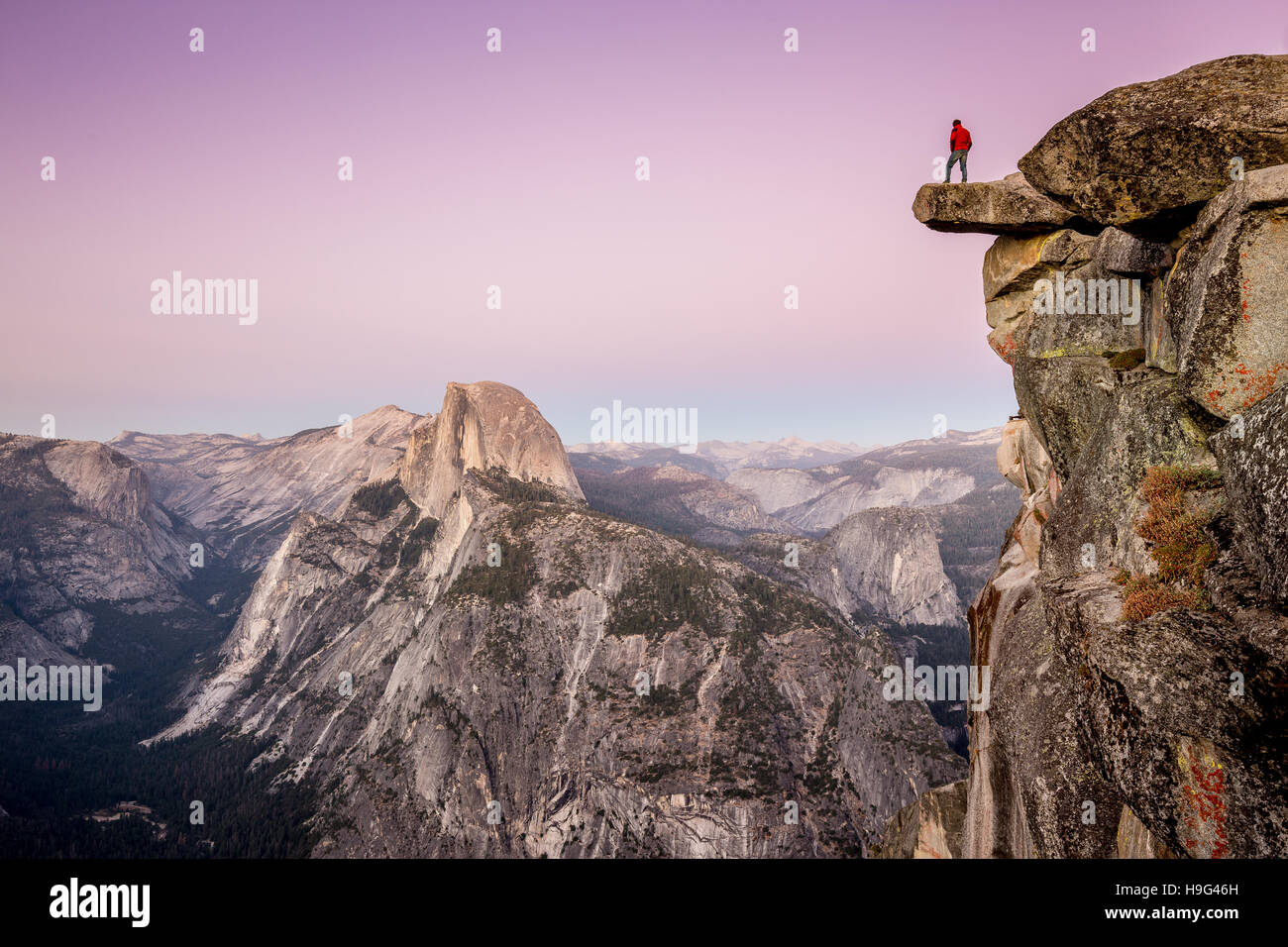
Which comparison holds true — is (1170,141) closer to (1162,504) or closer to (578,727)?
(1162,504)

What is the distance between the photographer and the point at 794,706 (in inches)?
4875

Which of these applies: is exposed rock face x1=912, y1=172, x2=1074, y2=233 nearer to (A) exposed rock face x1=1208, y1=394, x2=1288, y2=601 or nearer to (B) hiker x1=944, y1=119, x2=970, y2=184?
(B) hiker x1=944, y1=119, x2=970, y2=184

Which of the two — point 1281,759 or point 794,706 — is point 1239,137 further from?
point 794,706

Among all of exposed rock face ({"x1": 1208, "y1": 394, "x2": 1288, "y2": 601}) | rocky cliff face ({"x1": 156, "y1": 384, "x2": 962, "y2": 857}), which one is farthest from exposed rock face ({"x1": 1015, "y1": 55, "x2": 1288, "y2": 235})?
rocky cliff face ({"x1": 156, "y1": 384, "x2": 962, "y2": 857})

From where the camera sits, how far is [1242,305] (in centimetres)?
1336

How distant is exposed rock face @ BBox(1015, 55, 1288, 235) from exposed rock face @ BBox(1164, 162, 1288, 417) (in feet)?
4.98

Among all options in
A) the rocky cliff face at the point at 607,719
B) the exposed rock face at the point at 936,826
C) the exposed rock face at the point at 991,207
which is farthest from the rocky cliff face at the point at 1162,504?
the rocky cliff face at the point at 607,719

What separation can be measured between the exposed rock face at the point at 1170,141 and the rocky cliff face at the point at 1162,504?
44mm

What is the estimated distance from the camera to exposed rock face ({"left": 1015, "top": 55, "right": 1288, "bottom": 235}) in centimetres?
1485

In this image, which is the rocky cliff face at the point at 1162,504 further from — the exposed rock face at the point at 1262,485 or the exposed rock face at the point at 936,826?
the exposed rock face at the point at 936,826

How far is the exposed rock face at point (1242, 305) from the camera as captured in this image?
13.0 metres

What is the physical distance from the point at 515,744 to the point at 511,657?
1735 centimetres

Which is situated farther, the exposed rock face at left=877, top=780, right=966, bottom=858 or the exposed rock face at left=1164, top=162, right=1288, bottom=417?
the exposed rock face at left=877, top=780, right=966, bottom=858
